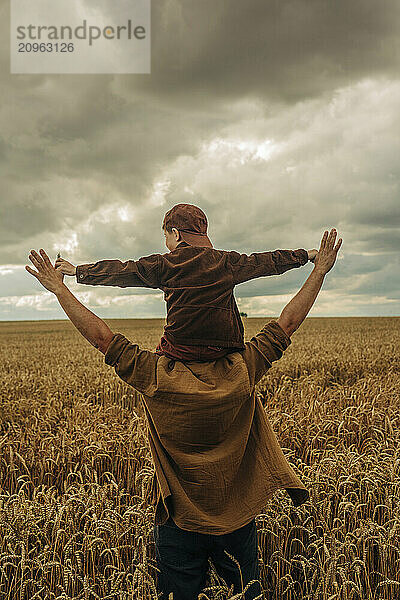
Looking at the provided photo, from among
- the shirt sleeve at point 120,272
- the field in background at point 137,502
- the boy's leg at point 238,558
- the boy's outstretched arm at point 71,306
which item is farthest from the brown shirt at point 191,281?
the field in background at point 137,502

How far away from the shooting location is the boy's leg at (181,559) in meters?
2.55

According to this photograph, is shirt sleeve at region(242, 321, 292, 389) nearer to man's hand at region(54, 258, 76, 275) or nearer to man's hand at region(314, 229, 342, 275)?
man's hand at region(314, 229, 342, 275)

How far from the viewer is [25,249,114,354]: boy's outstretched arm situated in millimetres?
2447

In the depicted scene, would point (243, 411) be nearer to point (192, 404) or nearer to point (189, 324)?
point (192, 404)

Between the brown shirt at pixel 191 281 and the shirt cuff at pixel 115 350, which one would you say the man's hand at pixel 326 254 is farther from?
the shirt cuff at pixel 115 350

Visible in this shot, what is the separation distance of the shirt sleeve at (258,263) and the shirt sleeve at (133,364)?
0.63 meters

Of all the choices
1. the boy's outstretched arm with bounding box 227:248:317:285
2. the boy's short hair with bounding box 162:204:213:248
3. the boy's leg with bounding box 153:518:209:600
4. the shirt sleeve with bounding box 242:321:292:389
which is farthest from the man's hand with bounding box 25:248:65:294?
the boy's leg with bounding box 153:518:209:600

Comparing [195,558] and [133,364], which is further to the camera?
[195,558]

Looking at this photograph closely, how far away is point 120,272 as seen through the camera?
238cm

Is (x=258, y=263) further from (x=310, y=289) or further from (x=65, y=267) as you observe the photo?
(x=65, y=267)

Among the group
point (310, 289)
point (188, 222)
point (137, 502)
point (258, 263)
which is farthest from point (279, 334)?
point (137, 502)

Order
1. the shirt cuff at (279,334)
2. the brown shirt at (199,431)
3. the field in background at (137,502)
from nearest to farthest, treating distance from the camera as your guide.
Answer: the brown shirt at (199,431)
the shirt cuff at (279,334)
the field in background at (137,502)

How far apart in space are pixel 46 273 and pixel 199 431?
1.13 meters

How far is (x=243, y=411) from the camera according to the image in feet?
8.41
